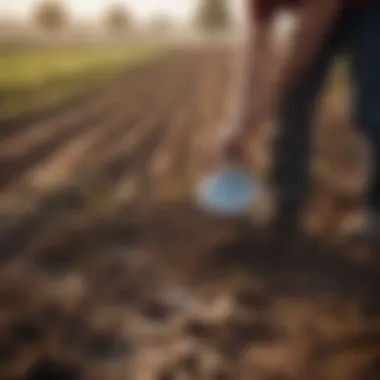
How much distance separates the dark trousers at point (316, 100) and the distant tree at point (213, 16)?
150 millimetres

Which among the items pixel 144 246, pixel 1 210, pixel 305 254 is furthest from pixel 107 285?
pixel 305 254

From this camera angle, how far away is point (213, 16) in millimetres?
1130

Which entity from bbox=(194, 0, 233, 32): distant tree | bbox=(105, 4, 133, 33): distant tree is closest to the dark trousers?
bbox=(194, 0, 233, 32): distant tree

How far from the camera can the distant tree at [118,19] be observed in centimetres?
115

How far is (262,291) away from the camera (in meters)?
1.09

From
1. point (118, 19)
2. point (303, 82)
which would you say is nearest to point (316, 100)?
point (303, 82)

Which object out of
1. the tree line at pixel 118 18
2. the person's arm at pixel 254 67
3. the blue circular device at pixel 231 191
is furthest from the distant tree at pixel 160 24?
the blue circular device at pixel 231 191

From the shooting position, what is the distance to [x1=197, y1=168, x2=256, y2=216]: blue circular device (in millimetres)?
1109

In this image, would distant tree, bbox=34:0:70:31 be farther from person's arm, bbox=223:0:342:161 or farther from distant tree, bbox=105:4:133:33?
person's arm, bbox=223:0:342:161

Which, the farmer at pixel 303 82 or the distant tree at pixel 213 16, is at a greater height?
the distant tree at pixel 213 16

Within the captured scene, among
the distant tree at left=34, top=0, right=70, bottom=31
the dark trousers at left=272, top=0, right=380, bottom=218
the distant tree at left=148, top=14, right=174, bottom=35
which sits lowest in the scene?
the dark trousers at left=272, top=0, right=380, bottom=218

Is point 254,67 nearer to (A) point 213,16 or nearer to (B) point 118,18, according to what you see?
(A) point 213,16

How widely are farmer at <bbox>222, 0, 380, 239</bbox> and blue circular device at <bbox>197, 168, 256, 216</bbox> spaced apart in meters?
0.03

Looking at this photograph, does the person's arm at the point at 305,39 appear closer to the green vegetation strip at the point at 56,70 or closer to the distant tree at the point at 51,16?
the green vegetation strip at the point at 56,70
